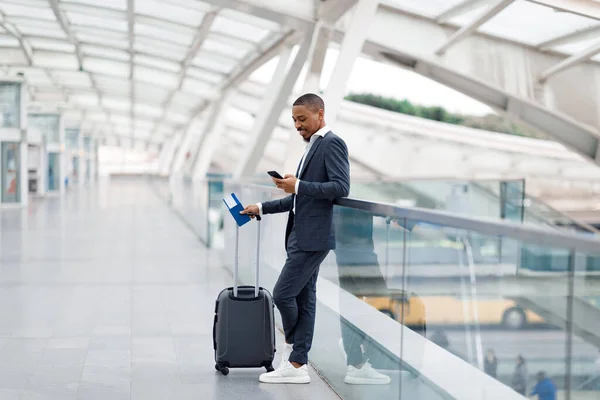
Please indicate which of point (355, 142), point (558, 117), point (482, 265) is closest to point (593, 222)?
point (355, 142)

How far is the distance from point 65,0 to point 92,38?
610 centimetres

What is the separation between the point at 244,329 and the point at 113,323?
2540mm

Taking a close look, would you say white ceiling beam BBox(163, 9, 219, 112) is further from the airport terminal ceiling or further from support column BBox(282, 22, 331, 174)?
support column BBox(282, 22, 331, 174)

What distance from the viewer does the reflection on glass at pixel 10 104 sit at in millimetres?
29516

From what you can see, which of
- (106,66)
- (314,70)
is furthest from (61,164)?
(314,70)

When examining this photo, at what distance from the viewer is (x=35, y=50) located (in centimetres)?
3206

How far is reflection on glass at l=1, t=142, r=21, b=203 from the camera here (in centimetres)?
2914

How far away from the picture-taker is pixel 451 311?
3.23m

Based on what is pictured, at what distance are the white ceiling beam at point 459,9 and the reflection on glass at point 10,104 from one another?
18.7 metres

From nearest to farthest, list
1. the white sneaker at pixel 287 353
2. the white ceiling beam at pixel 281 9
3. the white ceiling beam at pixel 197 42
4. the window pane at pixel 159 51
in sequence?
1. the white sneaker at pixel 287 353
2. the white ceiling beam at pixel 281 9
3. the white ceiling beam at pixel 197 42
4. the window pane at pixel 159 51

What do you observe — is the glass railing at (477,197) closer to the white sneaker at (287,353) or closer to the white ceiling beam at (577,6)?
the white ceiling beam at (577,6)

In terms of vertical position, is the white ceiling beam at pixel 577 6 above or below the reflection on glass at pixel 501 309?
above

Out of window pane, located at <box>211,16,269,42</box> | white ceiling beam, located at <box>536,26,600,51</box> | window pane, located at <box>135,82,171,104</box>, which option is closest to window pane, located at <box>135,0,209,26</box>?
window pane, located at <box>211,16,269,42</box>

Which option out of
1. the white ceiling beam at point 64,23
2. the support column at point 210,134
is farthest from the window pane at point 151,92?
the white ceiling beam at point 64,23
